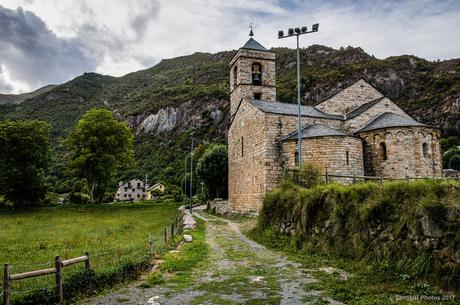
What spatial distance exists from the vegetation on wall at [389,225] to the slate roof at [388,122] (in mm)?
14069

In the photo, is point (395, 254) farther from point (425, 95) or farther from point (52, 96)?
point (52, 96)

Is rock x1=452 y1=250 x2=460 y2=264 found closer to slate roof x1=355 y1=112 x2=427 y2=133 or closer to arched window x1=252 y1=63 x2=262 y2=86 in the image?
slate roof x1=355 y1=112 x2=427 y2=133

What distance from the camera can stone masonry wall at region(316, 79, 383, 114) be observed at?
3062cm

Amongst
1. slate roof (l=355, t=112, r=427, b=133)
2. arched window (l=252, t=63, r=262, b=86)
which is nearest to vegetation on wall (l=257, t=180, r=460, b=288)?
slate roof (l=355, t=112, r=427, b=133)

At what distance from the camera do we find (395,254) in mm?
8422

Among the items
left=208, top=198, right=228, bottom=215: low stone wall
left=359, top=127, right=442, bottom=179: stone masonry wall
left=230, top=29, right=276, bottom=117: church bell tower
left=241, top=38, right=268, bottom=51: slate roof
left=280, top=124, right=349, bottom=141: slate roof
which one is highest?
left=241, top=38, right=268, bottom=51: slate roof

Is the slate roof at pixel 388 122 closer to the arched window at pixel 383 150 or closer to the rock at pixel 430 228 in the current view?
the arched window at pixel 383 150

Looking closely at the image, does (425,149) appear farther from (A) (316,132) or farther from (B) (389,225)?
(B) (389,225)

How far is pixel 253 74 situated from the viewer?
1300 inches

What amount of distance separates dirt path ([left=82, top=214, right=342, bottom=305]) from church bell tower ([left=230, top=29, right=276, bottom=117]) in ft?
74.6

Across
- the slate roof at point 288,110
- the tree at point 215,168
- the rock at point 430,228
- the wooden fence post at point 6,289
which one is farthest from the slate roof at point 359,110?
the wooden fence post at point 6,289

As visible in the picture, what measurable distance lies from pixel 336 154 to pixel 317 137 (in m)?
1.72

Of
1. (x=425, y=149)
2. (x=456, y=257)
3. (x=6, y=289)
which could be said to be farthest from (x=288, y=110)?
(x=6, y=289)

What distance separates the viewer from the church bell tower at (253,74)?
3234cm
